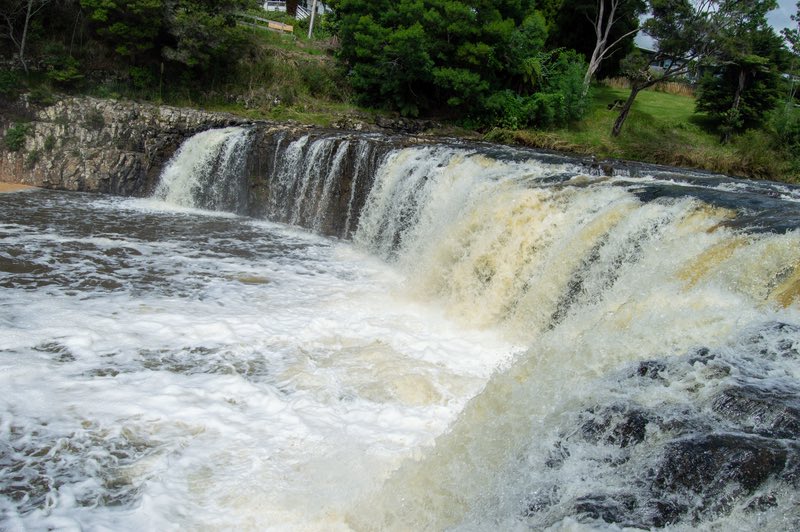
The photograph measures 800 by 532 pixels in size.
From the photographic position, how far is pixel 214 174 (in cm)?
1245

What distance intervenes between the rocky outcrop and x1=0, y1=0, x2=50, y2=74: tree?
6.30 ft

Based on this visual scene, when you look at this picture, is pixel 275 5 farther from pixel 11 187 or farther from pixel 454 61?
pixel 11 187

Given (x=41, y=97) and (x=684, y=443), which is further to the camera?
(x=41, y=97)

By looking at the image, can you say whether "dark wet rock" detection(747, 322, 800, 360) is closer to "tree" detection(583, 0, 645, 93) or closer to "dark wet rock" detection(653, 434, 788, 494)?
"dark wet rock" detection(653, 434, 788, 494)

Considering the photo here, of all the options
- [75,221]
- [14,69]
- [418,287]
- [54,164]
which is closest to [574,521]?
[418,287]

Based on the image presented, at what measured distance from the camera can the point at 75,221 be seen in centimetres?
992

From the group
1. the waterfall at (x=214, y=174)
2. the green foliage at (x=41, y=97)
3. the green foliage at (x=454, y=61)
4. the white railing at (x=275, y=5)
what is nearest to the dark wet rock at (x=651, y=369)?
the waterfall at (x=214, y=174)

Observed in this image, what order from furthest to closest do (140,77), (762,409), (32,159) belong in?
(140,77)
(32,159)
(762,409)

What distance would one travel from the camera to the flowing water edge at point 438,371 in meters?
2.79

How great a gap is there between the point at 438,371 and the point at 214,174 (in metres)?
8.76

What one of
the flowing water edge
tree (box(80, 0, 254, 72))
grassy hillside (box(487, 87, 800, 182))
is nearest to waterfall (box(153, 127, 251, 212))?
the flowing water edge

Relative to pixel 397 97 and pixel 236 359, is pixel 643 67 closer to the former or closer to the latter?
pixel 397 97

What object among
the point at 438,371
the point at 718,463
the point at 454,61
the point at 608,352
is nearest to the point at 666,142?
the point at 454,61

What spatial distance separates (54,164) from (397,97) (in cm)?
928
